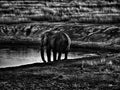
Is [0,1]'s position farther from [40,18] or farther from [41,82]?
[41,82]

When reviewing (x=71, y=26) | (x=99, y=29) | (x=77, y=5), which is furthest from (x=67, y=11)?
(x=99, y=29)

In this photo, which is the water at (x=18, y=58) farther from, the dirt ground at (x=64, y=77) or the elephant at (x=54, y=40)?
the dirt ground at (x=64, y=77)

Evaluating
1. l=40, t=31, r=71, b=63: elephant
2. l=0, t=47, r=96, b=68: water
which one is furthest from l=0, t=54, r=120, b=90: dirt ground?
l=0, t=47, r=96, b=68: water

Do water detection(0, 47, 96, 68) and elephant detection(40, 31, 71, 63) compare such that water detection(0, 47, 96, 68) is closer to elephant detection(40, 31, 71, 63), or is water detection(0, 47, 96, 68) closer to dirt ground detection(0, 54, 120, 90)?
elephant detection(40, 31, 71, 63)

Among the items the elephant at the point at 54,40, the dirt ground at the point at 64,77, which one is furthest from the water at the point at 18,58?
the dirt ground at the point at 64,77

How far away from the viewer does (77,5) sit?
135 feet

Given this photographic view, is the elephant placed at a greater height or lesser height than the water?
greater

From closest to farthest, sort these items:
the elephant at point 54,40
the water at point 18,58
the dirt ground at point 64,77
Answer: the dirt ground at point 64,77 → the elephant at point 54,40 → the water at point 18,58

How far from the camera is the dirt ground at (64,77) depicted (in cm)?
710

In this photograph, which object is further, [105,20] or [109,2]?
[109,2]

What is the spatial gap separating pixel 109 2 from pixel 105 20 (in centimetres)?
599

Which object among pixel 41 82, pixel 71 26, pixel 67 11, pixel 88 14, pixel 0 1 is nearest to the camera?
pixel 41 82

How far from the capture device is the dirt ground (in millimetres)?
7098

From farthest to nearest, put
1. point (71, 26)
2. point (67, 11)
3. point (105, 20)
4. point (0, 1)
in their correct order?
1. point (0, 1)
2. point (67, 11)
3. point (105, 20)
4. point (71, 26)
